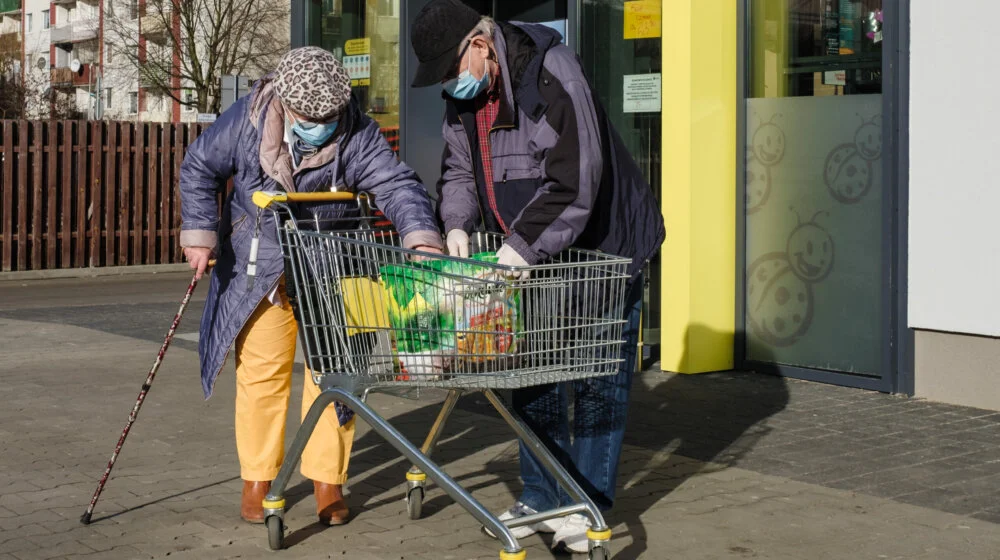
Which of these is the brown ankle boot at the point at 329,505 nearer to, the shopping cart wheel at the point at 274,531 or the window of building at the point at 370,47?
the shopping cart wheel at the point at 274,531

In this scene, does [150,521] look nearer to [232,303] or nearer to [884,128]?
[232,303]

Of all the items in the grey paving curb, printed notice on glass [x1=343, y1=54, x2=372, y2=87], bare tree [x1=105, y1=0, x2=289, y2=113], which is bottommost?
the grey paving curb

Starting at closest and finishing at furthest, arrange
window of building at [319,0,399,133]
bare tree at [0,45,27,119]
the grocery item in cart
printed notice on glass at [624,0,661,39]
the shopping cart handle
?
the grocery item in cart → the shopping cart handle → printed notice on glass at [624,0,661,39] → window of building at [319,0,399,133] → bare tree at [0,45,27,119]

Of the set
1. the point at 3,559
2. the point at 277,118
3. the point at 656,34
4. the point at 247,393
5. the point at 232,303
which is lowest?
the point at 3,559

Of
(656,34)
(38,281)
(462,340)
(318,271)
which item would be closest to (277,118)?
(318,271)

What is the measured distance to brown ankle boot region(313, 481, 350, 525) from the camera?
5.13 metres

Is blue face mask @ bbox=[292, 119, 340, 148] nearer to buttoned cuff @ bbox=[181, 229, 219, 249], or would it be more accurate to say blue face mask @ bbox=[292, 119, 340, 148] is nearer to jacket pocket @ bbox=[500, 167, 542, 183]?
buttoned cuff @ bbox=[181, 229, 219, 249]

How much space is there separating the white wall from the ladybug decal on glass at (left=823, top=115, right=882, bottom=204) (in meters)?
0.36

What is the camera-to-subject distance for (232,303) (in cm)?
514

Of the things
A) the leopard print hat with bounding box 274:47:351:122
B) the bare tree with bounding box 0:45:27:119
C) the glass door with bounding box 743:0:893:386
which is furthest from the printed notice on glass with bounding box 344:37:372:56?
the bare tree with bounding box 0:45:27:119

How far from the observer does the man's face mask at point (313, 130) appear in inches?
195

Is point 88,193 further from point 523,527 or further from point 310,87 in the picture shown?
point 523,527

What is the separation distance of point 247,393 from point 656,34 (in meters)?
4.98

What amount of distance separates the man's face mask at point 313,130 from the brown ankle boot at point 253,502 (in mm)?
1355
